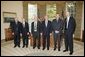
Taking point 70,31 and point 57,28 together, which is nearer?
point 70,31

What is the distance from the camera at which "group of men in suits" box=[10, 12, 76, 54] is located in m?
3.82

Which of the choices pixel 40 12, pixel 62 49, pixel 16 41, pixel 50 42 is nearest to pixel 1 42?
pixel 16 41

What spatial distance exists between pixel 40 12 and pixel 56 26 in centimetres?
185

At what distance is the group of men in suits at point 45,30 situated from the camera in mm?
3818

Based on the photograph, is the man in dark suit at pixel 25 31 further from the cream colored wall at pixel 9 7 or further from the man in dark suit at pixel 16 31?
the cream colored wall at pixel 9 7

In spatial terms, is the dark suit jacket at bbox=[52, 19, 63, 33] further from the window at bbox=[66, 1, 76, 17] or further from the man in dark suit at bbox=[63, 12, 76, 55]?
the window at bbox=[66, 1, 76, 17]

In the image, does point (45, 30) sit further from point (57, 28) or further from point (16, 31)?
point (16, 31)

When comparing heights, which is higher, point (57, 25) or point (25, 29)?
point (57, 25)

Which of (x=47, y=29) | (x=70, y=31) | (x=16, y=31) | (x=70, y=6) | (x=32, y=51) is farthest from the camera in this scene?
(x=70, y=6)

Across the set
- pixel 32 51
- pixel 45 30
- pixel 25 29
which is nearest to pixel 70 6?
pixel 45 30

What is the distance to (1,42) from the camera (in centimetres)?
443

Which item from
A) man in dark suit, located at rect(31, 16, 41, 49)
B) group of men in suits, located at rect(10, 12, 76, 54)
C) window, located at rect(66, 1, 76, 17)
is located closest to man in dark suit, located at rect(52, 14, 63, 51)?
group of men in suits, located at rect(10, 12, 76, 54)

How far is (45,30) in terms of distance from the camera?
423 centimetres

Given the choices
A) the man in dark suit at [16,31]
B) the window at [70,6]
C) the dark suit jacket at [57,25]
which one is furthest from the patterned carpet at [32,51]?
the window at [70,6]
